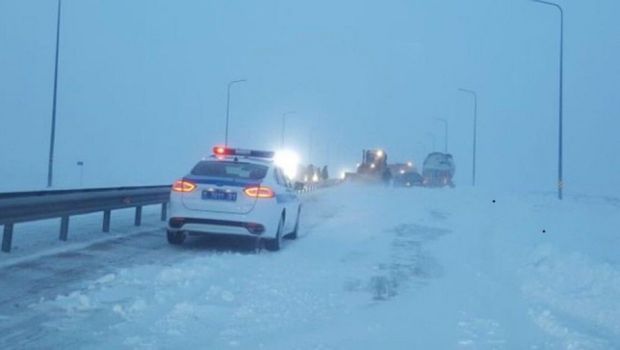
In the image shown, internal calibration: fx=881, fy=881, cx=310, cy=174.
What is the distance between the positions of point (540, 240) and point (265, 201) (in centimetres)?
635

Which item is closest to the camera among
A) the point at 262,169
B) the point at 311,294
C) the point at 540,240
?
the point at 311,294

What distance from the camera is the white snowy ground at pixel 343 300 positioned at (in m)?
8.26

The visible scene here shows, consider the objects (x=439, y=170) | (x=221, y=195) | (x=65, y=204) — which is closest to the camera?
(x=221, y=195)

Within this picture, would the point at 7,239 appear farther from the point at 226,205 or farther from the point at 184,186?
the point at 226,205

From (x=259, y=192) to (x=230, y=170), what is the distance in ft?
3.36

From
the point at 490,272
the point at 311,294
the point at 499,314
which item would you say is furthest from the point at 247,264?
the point at 499,314

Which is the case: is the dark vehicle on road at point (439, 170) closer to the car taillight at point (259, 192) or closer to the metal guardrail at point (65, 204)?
the metal guardrail at point (65, 204)

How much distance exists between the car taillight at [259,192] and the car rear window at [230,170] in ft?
1.33

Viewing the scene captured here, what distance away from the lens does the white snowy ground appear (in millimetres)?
8258

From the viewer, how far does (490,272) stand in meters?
14.0

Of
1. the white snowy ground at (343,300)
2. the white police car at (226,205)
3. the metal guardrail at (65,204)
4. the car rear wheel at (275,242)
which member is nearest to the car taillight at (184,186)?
the white police car at (226,205)

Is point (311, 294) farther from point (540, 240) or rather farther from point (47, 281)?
point (540, 240)

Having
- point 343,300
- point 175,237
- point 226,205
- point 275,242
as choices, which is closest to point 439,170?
point 275,242

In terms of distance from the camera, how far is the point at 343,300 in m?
10.6
